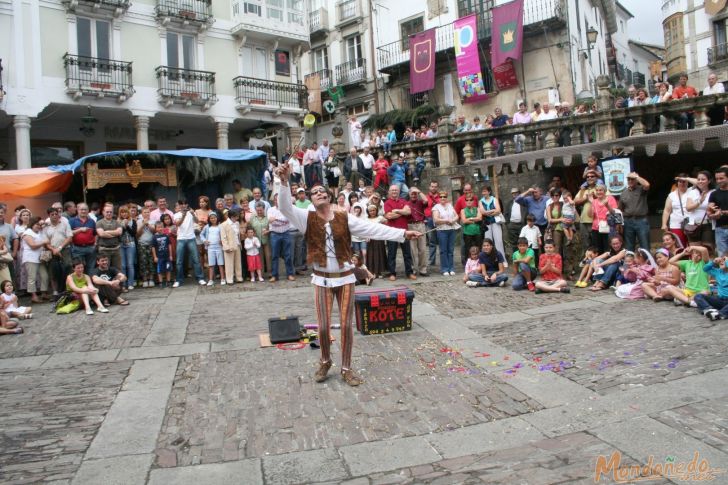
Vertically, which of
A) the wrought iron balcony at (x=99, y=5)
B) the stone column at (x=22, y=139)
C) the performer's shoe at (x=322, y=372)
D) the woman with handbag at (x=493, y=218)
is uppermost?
the wrought iron balcony at (x=99, y=5)

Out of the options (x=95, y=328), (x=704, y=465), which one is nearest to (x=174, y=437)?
(x=704, y=465)

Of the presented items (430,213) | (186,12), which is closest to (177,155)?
(430,213)

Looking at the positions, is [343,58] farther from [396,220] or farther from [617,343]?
[617,343]

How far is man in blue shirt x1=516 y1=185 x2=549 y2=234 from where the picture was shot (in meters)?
11.8

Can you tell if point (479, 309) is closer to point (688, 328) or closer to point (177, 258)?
point (688, 328)

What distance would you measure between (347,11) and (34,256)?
25912mm

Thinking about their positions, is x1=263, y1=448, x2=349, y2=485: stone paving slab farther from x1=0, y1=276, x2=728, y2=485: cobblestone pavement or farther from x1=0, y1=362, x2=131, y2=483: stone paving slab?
x1=0, y1=362, x2=131, y2=483: stone paving slab

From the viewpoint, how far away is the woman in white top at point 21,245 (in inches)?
437

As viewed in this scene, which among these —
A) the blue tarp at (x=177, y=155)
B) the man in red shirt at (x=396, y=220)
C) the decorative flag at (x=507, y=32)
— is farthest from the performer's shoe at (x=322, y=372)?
the decorative flag at (x=507, y=32)

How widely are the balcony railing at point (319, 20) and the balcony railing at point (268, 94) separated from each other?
858 cm

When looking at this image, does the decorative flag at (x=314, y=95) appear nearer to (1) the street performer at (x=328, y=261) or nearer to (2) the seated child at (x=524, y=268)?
(2) the seated child at (x=524, y=268)

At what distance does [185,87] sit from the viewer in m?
22.9

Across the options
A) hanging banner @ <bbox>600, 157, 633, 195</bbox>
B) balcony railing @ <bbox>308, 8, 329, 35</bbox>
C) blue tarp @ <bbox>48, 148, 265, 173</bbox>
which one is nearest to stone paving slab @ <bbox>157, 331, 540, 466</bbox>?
hanging banner @ <bbox>600, 157, 633, 195</bbox>

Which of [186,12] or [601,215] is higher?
[186,12]
